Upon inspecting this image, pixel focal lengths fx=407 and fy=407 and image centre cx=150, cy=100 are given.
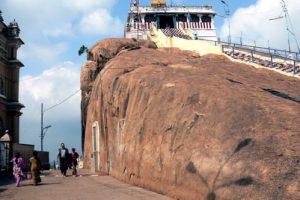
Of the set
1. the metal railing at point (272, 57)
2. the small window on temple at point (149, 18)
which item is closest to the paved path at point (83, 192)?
the metal railing at point (272, 57)

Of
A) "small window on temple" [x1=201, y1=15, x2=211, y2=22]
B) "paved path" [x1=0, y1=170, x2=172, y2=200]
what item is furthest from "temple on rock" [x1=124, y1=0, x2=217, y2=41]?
"paved path" [x1=0, y1=170, x2=172, y2=200]

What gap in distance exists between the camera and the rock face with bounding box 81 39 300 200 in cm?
907

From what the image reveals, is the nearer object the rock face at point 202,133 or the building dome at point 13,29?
the rock face at point 202,133

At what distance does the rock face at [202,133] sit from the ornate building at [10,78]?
2420cm

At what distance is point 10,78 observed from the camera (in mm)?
42969

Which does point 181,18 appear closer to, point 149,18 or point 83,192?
point 149,18

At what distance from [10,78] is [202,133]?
35.8 meters

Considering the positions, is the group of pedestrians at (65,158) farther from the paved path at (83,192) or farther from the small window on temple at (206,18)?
the small window on temple at (206,18)

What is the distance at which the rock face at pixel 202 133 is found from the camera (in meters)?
9.07

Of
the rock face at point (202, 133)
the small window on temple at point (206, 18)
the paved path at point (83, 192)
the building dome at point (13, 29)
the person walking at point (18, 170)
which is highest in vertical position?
the small window on temple at point (206, 18)

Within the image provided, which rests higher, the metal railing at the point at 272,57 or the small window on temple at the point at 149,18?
the small window on temple at the point at 149,18

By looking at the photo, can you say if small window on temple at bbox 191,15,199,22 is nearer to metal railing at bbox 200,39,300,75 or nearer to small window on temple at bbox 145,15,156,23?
small window on temple at bbox 145,15,156,23

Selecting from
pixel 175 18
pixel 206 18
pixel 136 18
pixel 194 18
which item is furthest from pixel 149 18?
pixel 206 18

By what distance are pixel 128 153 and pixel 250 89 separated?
514cm
